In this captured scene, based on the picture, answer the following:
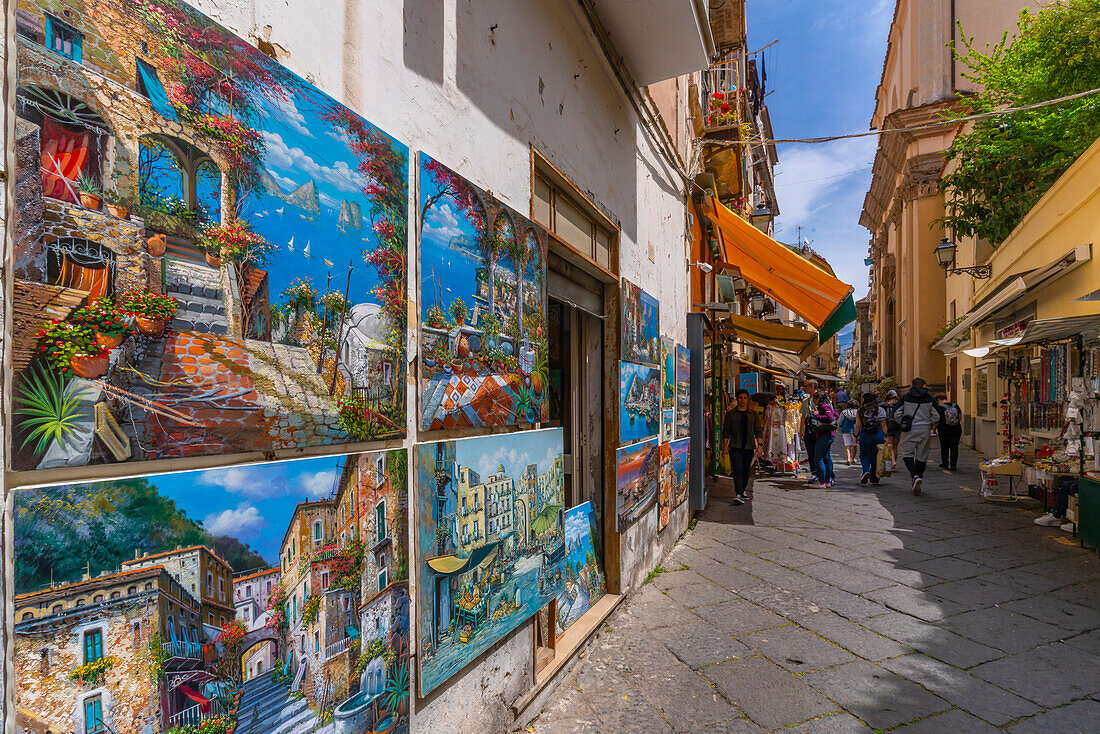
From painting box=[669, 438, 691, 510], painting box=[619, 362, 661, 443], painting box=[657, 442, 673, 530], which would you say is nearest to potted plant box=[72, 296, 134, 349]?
painting box=[619, 362, 661, 443]

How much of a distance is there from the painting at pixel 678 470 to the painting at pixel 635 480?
65 centimetres

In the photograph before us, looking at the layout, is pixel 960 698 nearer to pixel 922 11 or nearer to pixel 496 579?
pixel 496 579

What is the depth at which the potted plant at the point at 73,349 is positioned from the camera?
3.29ft

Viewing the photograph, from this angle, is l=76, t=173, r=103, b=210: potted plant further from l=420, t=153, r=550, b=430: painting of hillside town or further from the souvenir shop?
the souvenir shop

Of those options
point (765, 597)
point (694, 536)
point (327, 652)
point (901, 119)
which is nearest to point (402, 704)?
point (327, 652)

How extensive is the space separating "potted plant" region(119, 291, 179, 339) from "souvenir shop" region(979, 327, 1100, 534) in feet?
23.7

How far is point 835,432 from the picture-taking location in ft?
33.7

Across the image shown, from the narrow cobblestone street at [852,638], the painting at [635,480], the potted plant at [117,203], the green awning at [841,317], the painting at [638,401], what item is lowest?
the narrow cobblestone street at [852,638]

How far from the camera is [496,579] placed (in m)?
2.44

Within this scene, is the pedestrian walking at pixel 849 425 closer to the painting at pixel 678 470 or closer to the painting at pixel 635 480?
the painting at pixel 678 470

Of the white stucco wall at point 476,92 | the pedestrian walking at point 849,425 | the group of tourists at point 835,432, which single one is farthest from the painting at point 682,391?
the pedestrian walking at point 849,425

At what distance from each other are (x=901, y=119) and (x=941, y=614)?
970 inches

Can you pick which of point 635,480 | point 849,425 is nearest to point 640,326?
point 635,480

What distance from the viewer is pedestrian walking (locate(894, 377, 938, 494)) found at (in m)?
8.84
